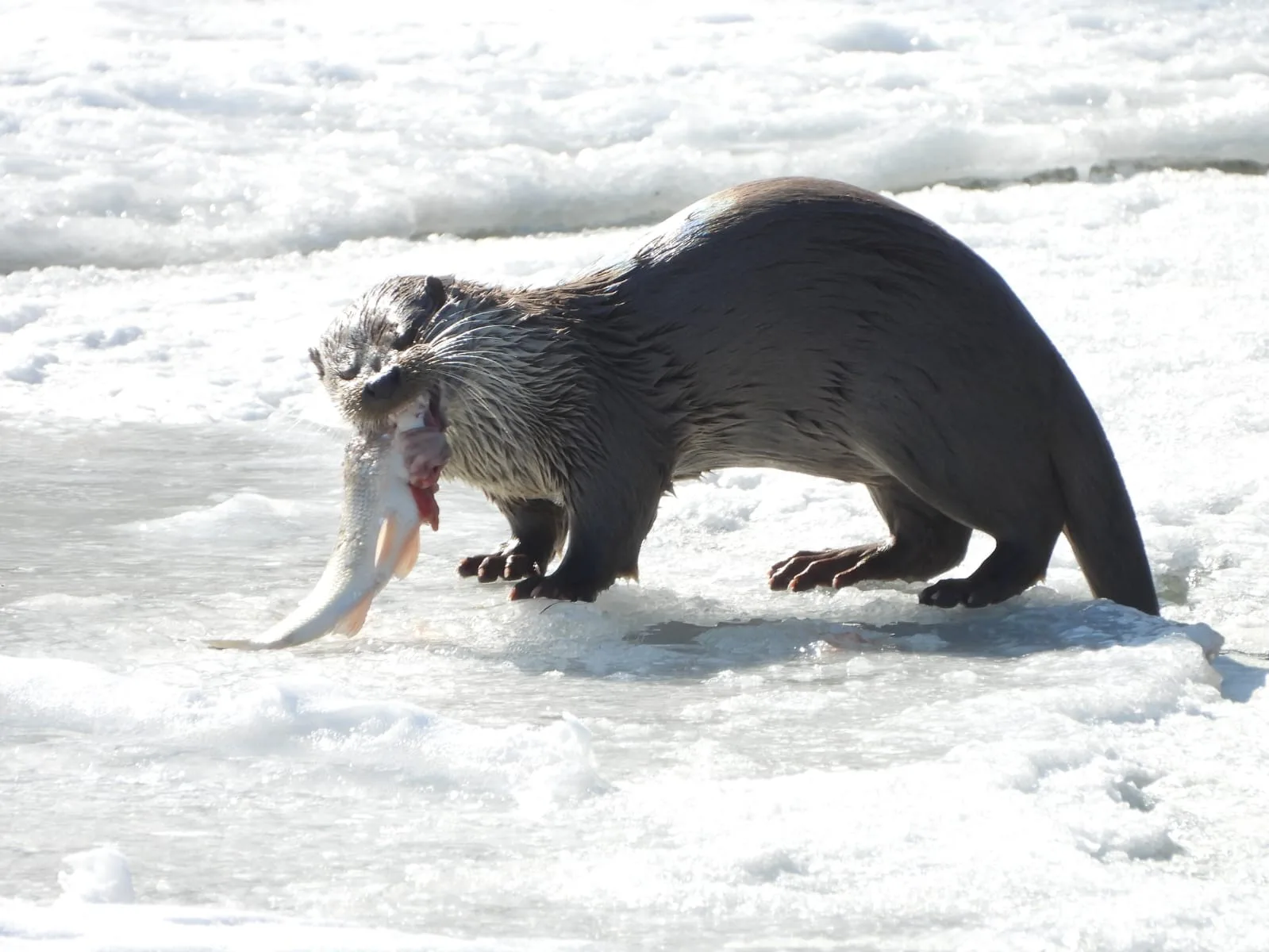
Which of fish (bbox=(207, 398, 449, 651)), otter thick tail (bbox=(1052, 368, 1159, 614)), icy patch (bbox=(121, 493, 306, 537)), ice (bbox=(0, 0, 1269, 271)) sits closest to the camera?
fish (bbox=(207, 398, 449, 651))

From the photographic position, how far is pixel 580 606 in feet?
10.0

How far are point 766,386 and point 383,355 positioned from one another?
67 centimetres

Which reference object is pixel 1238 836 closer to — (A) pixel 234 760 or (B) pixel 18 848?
(A) pixel 234 760

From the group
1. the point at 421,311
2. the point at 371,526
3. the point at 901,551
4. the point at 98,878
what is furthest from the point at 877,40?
the point at 98,878

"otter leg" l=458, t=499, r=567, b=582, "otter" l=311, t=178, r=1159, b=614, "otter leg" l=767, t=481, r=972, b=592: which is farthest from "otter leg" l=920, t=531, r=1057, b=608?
"otter leg" l=458, t=499, r=567, b=582

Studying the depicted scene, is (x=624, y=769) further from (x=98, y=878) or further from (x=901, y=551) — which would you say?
(x=901, y=551)

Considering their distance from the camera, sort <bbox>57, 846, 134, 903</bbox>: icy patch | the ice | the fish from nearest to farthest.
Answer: <bbox>57, 846, 134, 903</bbox>: icy patch
the fish
the ice

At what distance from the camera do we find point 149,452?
14.3ft

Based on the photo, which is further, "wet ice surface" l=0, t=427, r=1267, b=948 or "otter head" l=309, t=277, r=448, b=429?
"otter head" l=309, t=277, r=448, b=429

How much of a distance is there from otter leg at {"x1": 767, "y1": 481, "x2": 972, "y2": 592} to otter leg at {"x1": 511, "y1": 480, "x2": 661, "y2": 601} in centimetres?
33

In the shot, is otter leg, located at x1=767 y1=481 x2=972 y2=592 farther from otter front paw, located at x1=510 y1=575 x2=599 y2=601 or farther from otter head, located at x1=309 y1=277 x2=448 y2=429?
otter head, located at x1=309 y1=277 x2=448 y2=429

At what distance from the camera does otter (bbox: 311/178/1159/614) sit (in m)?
3.14

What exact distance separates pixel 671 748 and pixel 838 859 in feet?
1.50

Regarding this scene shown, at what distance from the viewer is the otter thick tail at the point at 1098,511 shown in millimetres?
3154
